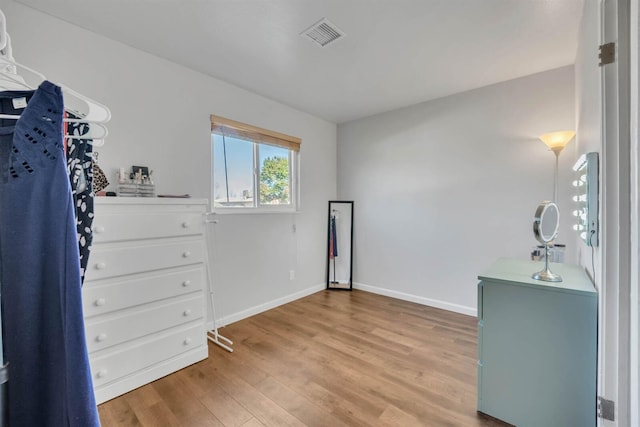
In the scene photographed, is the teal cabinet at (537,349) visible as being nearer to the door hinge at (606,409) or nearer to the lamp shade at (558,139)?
the door hinge at (606,409)

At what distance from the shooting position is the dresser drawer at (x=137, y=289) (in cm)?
168

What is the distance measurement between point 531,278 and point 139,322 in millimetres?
2477

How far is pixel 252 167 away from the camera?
3.17 m

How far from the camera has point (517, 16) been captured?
1.84 meters

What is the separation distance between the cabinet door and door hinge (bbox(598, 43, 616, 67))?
1.04 m

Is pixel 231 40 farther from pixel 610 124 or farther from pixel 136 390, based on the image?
pixel 136 390

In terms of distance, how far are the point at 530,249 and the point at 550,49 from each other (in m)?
1.79

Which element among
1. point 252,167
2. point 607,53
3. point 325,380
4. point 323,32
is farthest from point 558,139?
point 252,167

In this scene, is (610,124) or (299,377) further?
(299,377)

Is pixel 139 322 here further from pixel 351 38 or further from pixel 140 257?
pixel 351 38

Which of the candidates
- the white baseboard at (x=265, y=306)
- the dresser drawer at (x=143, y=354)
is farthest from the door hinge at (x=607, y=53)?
the white baseboard at (x=265, y=306)

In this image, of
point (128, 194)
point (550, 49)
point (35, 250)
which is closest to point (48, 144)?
point (35, 250)

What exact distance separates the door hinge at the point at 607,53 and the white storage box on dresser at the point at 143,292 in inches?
96.0

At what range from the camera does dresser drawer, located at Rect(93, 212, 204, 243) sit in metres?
1.72
